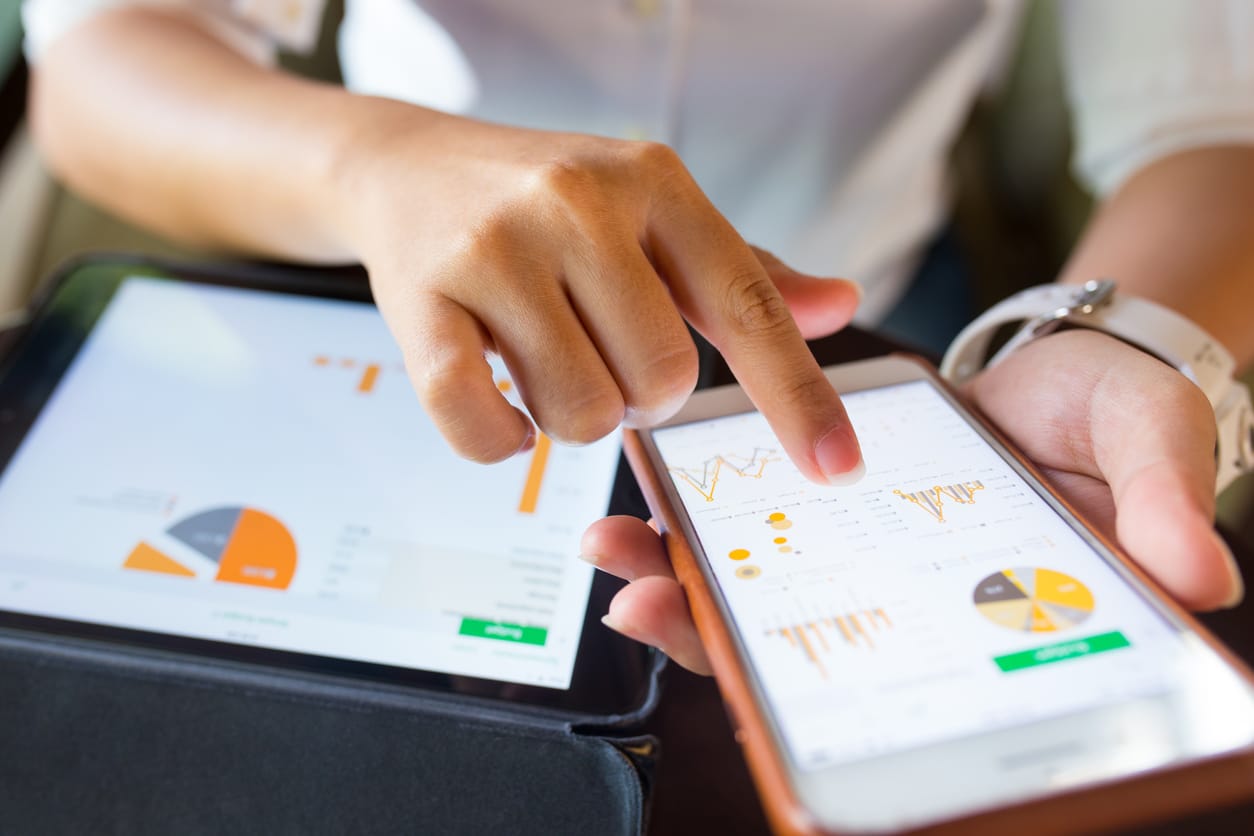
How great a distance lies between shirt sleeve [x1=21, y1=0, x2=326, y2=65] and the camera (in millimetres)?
642

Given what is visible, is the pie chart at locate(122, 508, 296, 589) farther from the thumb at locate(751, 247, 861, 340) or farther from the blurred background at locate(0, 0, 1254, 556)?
the blurred background at locate(0, 0, 1254, 556)

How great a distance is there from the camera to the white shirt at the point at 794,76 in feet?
2.09

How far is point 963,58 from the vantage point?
2.30 feet

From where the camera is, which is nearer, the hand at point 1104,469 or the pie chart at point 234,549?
the hand at point 1104,469

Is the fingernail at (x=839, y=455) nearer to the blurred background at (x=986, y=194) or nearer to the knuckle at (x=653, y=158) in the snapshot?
the knuckle at (x=653, y=158)

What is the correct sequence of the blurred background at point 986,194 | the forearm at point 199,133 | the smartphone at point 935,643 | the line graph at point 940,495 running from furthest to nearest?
the blurred background at point 986,194, the forearm at point 199,133, the line graph at point 940,495, the smartphone at point 935,643

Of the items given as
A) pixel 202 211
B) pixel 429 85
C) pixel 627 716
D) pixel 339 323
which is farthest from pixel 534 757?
pixel 429 85

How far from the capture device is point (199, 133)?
550 millimetres

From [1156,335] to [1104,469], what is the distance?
115 mm

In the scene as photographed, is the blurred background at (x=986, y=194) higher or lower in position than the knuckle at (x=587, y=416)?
higher

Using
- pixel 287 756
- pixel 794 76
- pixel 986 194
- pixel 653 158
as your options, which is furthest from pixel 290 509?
pixel 986 194

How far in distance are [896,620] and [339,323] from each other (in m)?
0.36

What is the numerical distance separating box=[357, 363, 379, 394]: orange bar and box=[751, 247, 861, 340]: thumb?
224 millimetres

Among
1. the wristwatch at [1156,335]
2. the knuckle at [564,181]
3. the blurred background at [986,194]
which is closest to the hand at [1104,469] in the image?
the wristwatch at [1156,335]
